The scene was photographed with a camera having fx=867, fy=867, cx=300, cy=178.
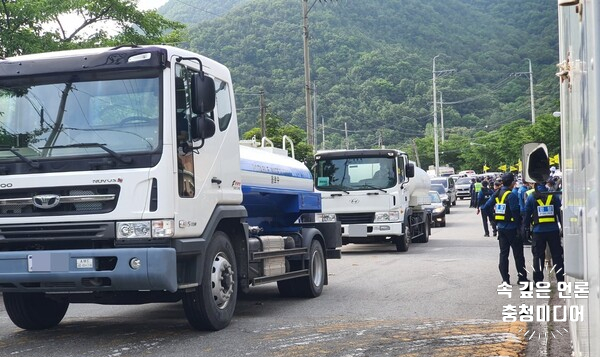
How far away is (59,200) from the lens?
8.55 meters

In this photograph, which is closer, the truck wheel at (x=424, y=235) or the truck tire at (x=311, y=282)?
the truck tire at (x=311, y=282)

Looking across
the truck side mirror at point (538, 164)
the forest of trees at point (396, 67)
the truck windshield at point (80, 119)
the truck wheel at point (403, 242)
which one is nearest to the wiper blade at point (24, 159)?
the truck windshield at point (80, 119)

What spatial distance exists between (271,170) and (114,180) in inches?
155

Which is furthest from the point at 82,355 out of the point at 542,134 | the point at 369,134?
the point at 369,134

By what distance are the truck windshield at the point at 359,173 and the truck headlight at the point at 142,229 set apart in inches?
542

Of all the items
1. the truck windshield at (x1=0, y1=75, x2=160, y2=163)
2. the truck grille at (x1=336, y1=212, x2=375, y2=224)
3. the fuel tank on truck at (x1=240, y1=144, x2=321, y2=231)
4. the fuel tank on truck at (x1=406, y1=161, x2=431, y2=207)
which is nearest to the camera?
the truck windshield at (x1=0, y1=75, x2=160, y2=163)

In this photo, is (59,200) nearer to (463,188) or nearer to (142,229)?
(142,229)

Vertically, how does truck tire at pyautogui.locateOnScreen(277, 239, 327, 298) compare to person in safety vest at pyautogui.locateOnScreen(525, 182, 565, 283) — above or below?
below

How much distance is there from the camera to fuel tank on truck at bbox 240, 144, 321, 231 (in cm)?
1132

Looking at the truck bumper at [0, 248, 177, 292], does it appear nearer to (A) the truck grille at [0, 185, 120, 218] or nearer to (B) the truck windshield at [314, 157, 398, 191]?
(A) the truck grille at [0, 185, 120, 218]

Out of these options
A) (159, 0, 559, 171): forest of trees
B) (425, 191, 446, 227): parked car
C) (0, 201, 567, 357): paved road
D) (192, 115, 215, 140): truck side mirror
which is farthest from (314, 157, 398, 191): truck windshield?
(159, 0, 559, 171): forest of trees

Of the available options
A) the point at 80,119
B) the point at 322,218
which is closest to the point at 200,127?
the point at 80,119

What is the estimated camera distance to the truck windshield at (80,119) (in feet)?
28.3

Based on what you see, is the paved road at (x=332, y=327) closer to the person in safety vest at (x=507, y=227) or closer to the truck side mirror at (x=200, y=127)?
the person in safety vest at (x=507, y=227)
